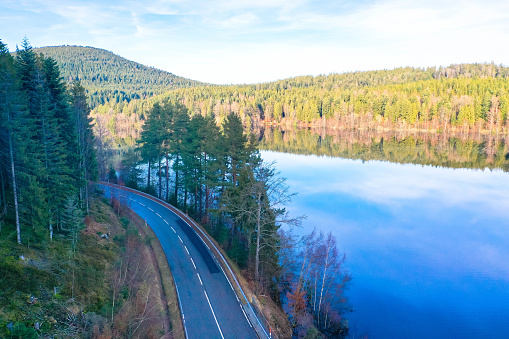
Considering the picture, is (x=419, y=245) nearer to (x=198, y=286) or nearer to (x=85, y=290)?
(x=198, y=286)

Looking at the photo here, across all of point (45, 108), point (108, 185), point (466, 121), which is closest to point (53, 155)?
point (45, 108)

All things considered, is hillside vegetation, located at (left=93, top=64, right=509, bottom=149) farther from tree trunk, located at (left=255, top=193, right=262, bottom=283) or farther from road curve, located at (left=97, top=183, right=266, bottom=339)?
tree trunk, located at (left=255, top=193, right=262, bottom=283)

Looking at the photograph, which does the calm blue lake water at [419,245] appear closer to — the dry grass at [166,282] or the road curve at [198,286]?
the road curve at [198,286]

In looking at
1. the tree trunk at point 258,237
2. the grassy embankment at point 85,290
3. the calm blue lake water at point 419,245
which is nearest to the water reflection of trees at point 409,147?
the calm blue lake water at point 419,245

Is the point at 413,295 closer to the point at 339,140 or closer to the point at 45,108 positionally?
the point at 45,108

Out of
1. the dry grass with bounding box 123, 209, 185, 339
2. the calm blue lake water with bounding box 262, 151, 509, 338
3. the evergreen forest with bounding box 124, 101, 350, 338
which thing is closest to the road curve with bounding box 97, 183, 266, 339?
the dry grass with bounding box 123, 209, 185, 339

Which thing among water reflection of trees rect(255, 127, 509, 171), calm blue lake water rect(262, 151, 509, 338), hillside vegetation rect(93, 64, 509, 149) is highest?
hillside vegetation rect(93, 64, 509, 149)
